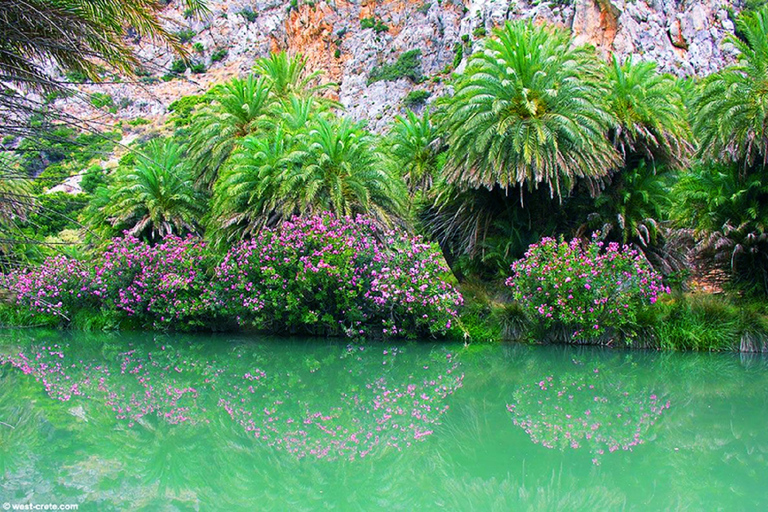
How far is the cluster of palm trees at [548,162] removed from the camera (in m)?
12.8

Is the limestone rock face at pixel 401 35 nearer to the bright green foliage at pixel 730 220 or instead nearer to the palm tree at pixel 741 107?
the palm tree at pixel 741 107

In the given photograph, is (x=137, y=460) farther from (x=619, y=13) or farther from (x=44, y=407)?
(x=619, y=13)

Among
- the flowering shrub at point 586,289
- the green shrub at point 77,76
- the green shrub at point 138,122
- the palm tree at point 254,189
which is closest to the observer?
the green shrub at point 77,76

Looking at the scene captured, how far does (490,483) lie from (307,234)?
976cm

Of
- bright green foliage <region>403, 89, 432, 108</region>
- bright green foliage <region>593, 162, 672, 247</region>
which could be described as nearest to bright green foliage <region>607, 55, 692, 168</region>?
bright green foliage <region>593, 162, 672, 247</region>

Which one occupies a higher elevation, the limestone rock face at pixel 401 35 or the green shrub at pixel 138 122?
the limestone rock face at pixel 401 35

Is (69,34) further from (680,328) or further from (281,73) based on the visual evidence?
(281,73)

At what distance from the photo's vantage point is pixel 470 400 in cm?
694

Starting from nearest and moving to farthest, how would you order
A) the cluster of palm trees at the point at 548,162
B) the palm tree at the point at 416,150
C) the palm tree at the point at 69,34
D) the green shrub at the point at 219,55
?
the palm tree at the point at 69,34 < the cluster of palm trees at the point at 548,162 < the palm tree at the point at 416,150 < the green shrub at the point at 219,55

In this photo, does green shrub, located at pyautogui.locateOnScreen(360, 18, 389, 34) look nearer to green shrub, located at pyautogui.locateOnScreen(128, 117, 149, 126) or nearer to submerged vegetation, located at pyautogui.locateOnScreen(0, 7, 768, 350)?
green shrub, located at pyautogui.locateOnScreen(128, 117, 149, 126)

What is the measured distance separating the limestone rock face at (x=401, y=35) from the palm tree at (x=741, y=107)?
2298cm

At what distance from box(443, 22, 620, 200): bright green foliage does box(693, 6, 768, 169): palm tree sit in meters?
1.98

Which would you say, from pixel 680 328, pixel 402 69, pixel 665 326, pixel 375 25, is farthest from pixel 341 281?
pixel 375 25

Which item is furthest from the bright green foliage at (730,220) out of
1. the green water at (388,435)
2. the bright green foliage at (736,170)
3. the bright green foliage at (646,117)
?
the green water at (388,435)
